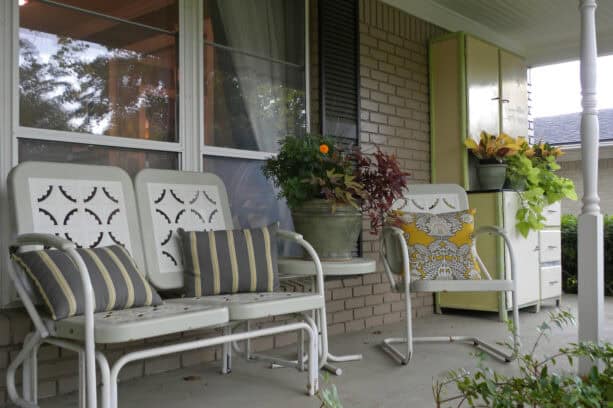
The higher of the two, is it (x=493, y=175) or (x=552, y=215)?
(x=493, y=175)

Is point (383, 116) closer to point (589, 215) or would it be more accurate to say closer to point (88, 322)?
point (589, 215)

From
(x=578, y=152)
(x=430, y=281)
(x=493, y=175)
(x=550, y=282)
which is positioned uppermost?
(x=578, y=152)

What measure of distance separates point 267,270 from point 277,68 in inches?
58.7

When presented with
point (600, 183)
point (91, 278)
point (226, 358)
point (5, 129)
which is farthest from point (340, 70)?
point (600, 183)

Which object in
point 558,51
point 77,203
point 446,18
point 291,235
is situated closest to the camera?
point 77,203

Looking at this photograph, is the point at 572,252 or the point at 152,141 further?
the point at 572,252

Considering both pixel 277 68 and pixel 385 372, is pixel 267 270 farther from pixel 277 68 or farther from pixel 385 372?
pixel 277 68

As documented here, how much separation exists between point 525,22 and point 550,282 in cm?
223

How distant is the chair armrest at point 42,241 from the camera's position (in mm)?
1931

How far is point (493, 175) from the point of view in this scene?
4586 mm

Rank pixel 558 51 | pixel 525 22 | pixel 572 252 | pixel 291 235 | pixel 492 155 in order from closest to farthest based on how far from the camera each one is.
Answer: pixel 291 235
pixel 492 155
pixel 525 22
pixel 558 51
pixel 572 252

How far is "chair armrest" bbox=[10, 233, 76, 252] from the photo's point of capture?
6.33ft

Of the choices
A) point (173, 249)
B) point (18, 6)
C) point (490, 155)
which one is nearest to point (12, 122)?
point (18, 6)

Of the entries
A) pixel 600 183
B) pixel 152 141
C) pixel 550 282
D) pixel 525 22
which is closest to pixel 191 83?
pixel 152 141
